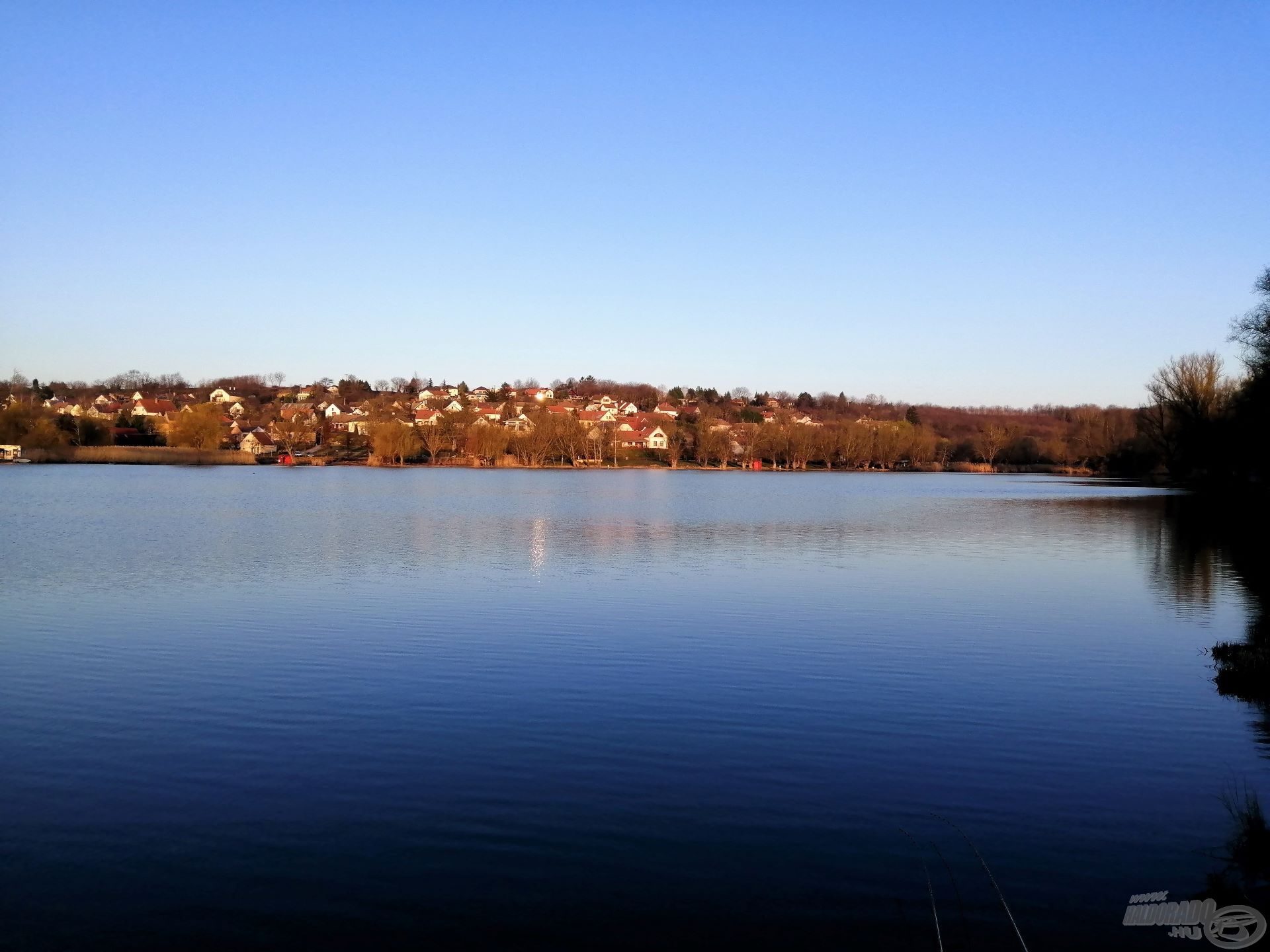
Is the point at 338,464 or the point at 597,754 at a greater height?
the point at 338,464

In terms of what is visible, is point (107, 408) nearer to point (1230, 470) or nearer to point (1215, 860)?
point (1230, 470)

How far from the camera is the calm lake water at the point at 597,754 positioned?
6703mm

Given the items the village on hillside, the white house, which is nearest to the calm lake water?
the village on hillside

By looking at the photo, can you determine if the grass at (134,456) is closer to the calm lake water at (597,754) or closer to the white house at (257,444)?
the white house at (257,444)

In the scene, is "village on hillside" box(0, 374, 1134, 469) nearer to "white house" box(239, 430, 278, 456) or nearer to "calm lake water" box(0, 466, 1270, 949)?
"white house" box(239, 430, 278, 456)

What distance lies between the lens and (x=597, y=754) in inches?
394

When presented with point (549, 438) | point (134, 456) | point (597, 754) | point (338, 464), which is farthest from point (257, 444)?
point (597, 754)

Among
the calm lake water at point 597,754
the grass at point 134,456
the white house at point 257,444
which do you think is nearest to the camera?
the calm lake water at point 597,754

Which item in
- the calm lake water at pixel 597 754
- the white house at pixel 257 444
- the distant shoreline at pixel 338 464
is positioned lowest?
the calm lake water at pixel 597 754

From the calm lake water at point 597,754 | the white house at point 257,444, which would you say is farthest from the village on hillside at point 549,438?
the calm lake water at point 597,754

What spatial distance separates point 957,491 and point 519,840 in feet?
245

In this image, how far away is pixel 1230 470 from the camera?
216 ft

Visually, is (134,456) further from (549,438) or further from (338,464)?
(549,438)

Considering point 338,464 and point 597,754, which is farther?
point 338,464
